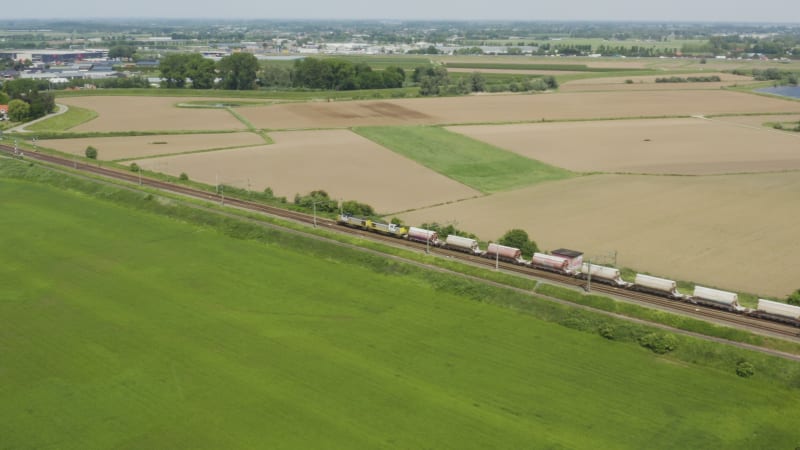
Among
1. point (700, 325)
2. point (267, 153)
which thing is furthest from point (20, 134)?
point (700, 325)

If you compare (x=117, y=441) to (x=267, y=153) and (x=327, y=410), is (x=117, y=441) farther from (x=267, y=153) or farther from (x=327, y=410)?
(x=267, y=153)

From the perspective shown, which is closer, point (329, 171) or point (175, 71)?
point (329, 171)

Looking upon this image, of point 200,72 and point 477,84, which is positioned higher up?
point 200,72

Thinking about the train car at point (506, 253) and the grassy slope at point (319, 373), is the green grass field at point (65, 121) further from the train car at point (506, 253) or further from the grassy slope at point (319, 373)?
the train car at point (506, 253)

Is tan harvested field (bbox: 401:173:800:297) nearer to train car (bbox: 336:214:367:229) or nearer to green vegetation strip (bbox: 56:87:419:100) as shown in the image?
train car (bbox: 336:214:367:229)

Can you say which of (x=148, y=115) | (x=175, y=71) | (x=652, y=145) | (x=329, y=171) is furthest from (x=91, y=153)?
(x=175, y=71)

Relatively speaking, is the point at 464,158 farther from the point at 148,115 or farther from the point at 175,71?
the point at 175,71
